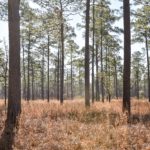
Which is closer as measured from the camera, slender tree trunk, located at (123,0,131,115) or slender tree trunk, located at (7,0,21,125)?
slender tree trunk, located at (7,0,21,125)

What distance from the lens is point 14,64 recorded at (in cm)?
1032

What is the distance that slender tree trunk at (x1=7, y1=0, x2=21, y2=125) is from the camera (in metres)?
10.2

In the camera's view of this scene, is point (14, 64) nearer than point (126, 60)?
Yes

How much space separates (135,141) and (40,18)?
699cm

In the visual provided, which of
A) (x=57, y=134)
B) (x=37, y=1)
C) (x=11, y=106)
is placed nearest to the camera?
(x=57, y=134)

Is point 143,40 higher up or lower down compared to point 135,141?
higher up

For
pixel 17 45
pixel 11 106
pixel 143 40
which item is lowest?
pixel 11 106

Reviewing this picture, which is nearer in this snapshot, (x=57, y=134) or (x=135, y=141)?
(x=135, y=141)

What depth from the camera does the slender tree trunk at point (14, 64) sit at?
1017 cm

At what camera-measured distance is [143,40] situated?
120ft

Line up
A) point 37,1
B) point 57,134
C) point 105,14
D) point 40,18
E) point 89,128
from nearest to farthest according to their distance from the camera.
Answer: point 57,134, point 89,128, point 37,1, point 40,18, point 105,14

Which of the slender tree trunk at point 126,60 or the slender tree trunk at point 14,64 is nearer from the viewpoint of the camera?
the slender tree trunk at point 14,64

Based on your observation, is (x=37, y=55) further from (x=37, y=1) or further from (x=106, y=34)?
(x=37, y=1)

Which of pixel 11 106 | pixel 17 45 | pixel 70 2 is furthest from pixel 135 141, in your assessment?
pixel 70 2
